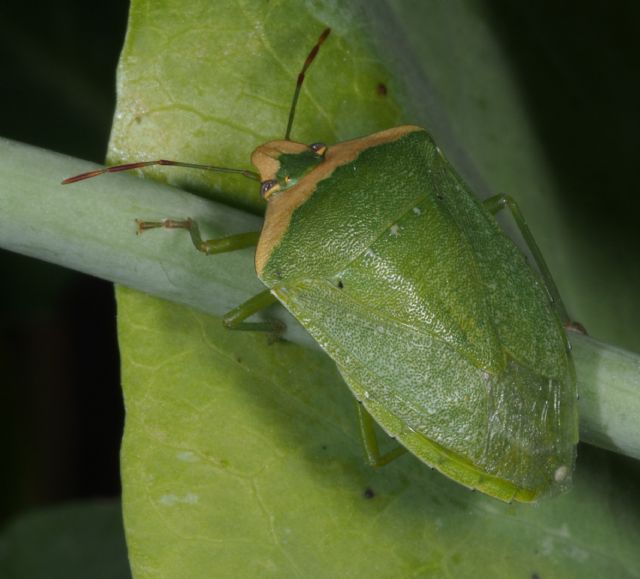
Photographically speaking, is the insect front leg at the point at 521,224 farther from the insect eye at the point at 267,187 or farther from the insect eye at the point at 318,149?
the insect eye at the point at 267,187

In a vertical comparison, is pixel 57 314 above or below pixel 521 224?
below

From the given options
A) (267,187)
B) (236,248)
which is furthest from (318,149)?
(236,248)

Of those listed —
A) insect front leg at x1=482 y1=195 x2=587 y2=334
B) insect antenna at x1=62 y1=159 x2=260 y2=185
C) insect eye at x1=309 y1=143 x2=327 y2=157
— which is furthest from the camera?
insect front leg at x1=482 y1=195 x2=587 y2=334

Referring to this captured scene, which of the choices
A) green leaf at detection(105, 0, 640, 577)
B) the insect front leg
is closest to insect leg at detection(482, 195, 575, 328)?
the insect front leg

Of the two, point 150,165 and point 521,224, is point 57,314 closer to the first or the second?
point 150,165


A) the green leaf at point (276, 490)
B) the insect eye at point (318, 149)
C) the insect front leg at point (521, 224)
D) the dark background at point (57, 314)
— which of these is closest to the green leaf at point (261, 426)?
the green leaf at point (276, 490)

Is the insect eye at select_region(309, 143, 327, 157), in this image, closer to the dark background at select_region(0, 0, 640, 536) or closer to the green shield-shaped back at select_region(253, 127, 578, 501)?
the green shield-shaped back at select_region(253, 127, 578, 501)

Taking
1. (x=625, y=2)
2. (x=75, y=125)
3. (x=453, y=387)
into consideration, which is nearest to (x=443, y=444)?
(x=453, y=387)

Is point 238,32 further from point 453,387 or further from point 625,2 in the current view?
point 625,2
